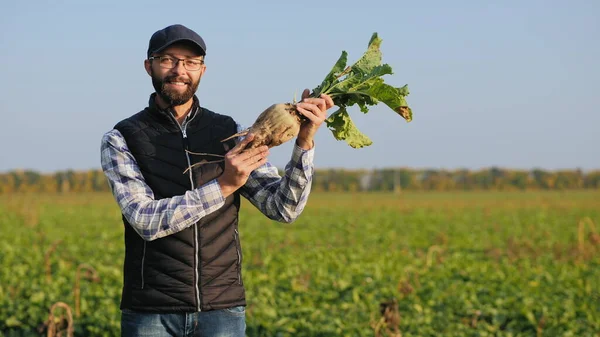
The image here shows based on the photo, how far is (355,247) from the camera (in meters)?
15.9

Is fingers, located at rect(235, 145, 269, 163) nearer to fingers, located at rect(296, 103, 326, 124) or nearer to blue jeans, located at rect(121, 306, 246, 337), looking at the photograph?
fingers, located at rect(296, 103, 326, 124)

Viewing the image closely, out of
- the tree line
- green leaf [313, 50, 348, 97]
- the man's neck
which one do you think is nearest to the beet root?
green leaf [313, 50, 348, 97]

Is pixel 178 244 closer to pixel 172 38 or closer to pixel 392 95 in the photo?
pixel 172 38

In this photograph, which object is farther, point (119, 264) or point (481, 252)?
point (481, 252)

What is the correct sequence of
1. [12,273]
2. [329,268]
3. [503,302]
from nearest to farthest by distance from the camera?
1. [503,302]
2. [12,273]
3. [329,268]

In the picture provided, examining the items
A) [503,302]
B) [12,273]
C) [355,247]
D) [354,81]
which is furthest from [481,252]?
[354,81]

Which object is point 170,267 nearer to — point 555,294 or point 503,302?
point 503,302

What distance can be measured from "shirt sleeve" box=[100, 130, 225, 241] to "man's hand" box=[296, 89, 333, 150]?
1.36 feet

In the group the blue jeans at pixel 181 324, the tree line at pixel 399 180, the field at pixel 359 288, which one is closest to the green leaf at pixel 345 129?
the blue jeans at pixel 181 324

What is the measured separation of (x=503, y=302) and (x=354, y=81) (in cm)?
490

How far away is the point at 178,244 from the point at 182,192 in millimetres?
207

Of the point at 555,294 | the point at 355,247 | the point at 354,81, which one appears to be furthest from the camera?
the point at 355,247

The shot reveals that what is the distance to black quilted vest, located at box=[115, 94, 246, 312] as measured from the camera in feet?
9.38

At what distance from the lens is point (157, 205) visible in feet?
8.96
